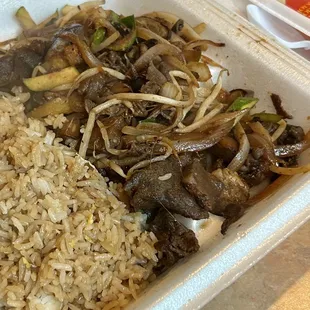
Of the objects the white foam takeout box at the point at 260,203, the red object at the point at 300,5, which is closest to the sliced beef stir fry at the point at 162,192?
the white foam takeout box at the point at 260,203

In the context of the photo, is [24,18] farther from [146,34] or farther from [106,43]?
[146,34]

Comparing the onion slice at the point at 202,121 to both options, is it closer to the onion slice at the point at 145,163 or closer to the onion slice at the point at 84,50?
the onion slice at the point at 145,163

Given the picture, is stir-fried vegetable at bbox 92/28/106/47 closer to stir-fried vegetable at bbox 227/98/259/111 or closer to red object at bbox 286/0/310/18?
stir-fried vegetable at bbox 227/98/259/111

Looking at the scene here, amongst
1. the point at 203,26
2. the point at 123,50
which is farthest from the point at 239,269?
the point at 203,26

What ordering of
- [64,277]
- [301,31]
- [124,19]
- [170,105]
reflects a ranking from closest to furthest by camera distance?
[64,277]
[170,105]
[124,19]
[301,31]

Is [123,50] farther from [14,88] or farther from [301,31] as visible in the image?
[301,31]

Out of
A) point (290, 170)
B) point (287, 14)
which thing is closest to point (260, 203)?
point (290, 170)
